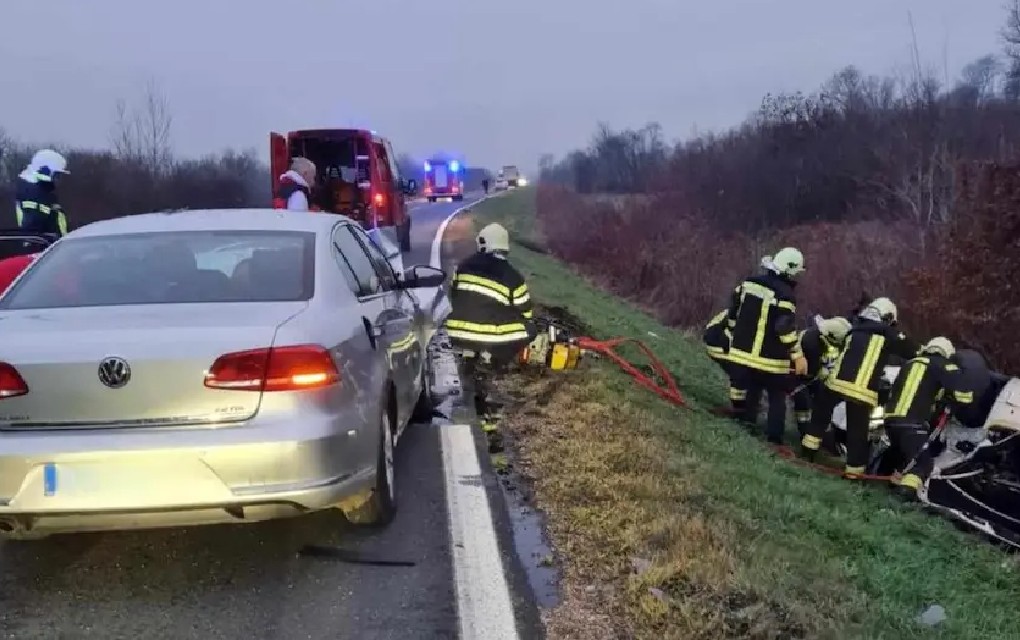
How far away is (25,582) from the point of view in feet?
12.0

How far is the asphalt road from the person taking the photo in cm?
330

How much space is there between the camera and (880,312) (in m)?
7.21

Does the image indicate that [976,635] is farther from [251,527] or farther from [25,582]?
[25,582]

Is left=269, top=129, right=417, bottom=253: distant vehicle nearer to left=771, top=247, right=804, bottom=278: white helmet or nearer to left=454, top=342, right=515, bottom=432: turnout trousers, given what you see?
left=454, top=342, right=515, bottom=432: turnout trousers

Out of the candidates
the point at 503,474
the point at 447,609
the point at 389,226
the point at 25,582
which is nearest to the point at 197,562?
the point at 25,582

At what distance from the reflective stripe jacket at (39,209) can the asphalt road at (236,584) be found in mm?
4650

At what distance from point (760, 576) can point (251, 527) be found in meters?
2.30

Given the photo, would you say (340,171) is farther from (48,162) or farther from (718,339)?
(718,339)

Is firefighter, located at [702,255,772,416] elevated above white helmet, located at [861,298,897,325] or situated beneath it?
situated beneath

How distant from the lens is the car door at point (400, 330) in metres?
4.94

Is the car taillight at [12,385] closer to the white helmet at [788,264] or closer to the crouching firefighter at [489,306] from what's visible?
the crouching firefighter at [489,306]

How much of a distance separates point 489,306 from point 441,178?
4512 cm

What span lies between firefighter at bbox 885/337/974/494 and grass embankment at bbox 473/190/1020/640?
382 millimetres

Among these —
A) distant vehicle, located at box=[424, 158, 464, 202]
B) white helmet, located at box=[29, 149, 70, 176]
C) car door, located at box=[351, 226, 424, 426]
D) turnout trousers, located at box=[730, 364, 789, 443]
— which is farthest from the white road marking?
distant vehicle, located at box=[424, 158, 464, 202]
